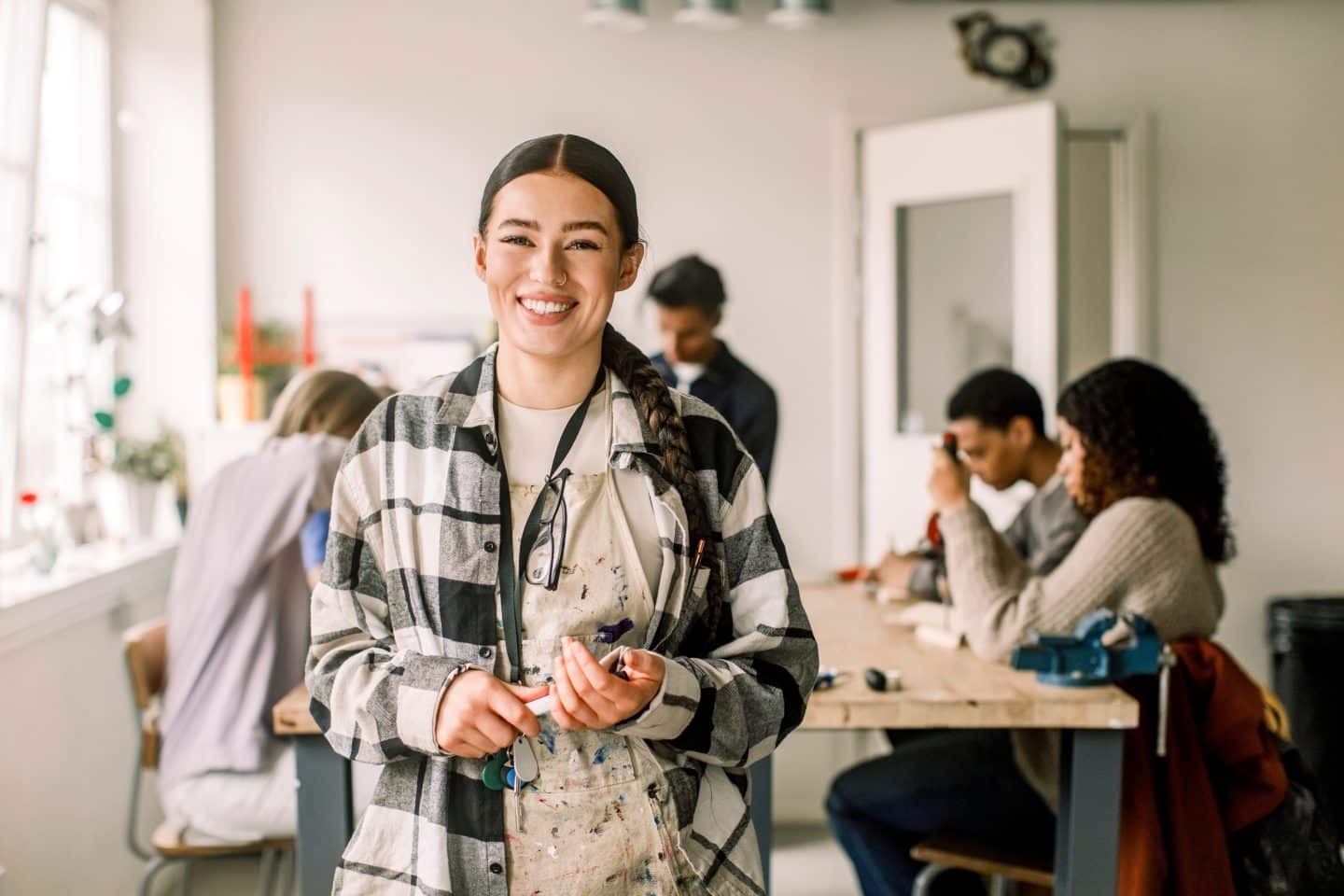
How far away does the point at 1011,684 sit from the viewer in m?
1.92

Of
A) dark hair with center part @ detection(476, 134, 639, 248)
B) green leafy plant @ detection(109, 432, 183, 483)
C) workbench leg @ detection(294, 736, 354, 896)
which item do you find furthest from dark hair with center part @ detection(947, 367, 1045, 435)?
green leafy plant @ detection(109, 432, 183, 483)

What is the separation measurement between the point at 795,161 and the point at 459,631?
3.58 metres

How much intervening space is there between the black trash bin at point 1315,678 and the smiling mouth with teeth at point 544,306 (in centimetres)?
381

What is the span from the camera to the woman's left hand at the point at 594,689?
948 mm

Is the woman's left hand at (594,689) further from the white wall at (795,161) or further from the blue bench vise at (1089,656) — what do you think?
the white wall at (795,161)

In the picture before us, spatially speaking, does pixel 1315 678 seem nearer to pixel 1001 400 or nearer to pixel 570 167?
pixel 1001 400

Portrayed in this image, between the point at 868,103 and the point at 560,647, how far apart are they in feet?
12.1

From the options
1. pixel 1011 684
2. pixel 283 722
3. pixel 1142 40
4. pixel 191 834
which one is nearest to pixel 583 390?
pixel 283 722

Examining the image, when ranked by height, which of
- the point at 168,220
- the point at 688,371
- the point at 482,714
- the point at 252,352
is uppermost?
the point at 168,220

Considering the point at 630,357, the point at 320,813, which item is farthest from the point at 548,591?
the point at 320,813

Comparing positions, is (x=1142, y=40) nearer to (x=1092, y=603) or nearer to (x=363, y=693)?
(x=1092, y=603)

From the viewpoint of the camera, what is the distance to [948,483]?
2.29 metres

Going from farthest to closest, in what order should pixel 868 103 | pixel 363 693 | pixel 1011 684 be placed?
Answer: pixel 868 103 → pixel 1011 684 → pixel 363 693

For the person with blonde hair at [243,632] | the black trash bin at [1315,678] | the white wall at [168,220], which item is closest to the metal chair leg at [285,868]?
the person with blonde hair at [243,632]
